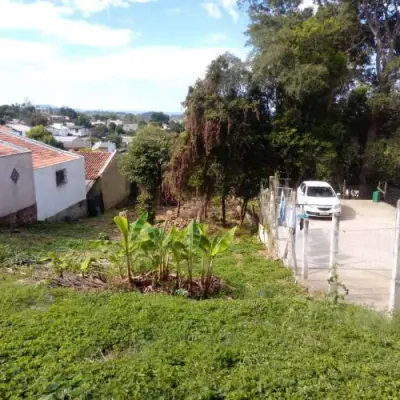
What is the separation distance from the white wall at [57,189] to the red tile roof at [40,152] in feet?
1.19

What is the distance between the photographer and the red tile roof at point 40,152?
Result: 18.9 meters

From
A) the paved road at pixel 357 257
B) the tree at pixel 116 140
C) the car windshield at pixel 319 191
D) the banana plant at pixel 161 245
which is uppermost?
the tree at pixel 116 140

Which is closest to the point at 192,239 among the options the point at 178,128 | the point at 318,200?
the point at 318,200

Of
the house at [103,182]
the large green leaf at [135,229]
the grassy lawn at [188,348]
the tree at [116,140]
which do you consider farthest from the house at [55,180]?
the tree at [116,140]

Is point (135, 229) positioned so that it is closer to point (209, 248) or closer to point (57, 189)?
point (209, 248)

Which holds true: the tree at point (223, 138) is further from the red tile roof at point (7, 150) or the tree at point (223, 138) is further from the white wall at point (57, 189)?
the red tile roof at point (7, 150)

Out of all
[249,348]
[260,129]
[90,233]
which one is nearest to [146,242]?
[249,348]

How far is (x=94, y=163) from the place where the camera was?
2631 centimetres

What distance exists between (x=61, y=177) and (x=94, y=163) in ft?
21.5

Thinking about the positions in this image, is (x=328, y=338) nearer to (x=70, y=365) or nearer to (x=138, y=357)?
(x=138, y=357)

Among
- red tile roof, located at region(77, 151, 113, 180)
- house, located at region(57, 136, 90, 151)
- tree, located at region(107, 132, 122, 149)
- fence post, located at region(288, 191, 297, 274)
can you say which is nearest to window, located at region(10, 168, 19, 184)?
red tile roof, located at region(77, 151, 113, 180)

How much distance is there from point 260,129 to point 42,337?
14.2m

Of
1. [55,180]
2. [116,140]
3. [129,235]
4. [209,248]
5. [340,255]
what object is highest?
[116,140]

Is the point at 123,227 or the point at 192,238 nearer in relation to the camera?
Result: the point at 192,238
